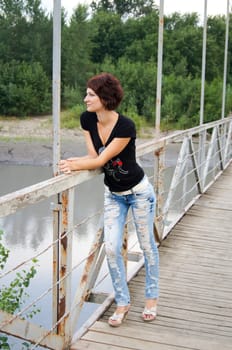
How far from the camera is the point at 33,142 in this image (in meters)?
19.6

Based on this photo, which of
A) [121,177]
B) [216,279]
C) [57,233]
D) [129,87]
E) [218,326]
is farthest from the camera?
[129,87]

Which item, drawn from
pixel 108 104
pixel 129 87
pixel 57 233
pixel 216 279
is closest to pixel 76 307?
pixel 57 233

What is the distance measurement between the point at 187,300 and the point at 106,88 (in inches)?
41.3

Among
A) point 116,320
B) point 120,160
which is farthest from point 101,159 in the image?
point 116,320

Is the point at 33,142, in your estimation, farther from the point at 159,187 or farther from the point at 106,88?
the point at 106,88

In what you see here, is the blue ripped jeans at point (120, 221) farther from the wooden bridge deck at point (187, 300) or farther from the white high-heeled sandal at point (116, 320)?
the wooden bridge deck at point (187, 300)

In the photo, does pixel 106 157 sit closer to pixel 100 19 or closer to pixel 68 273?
pixel 68 273

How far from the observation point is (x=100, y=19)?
2217 cm

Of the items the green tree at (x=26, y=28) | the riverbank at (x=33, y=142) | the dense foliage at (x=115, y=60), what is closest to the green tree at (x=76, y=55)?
the dense foliage at (x=115, y=60)

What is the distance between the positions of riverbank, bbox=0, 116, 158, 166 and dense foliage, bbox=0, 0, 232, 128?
605 mm

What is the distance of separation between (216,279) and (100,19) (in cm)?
2032

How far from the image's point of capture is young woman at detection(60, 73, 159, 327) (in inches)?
79.6

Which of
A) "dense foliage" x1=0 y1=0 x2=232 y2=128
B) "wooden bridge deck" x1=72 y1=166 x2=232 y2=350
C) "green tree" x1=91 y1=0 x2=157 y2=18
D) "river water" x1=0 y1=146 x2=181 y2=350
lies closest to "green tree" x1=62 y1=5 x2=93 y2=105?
"dense foliage" x1=0 y1=0 x2=232 y2=128

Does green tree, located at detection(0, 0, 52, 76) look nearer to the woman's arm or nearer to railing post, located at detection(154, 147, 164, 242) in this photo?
railing post, located at detection(154, 147, 164, 242)
